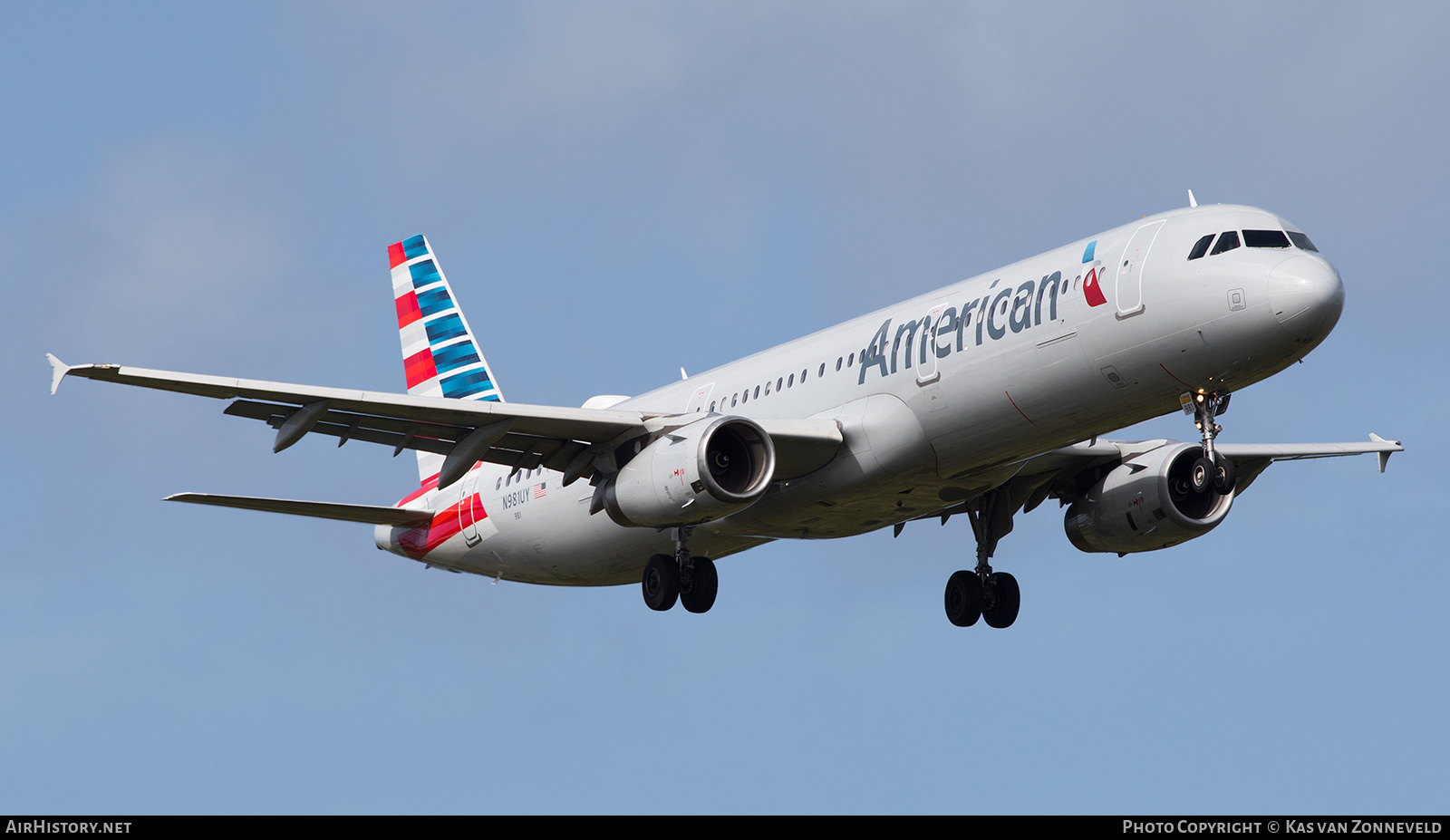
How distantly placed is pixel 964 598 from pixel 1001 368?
8816 millimetres

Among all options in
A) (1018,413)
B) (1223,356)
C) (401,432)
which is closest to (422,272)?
(401,432)

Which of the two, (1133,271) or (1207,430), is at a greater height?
(1133,271)

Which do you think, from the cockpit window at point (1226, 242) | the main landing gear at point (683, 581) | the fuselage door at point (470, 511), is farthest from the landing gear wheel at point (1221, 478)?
the fuselage door at point (470, 511)

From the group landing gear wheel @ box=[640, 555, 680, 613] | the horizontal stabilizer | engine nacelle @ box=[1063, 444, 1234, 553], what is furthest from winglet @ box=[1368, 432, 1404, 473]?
the horizontal stabilizer

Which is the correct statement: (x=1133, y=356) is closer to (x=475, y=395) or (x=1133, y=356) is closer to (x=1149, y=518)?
(x=1149, y=518)

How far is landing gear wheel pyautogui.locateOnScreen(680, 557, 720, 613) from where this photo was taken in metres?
34.2

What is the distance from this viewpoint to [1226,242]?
28766 mm

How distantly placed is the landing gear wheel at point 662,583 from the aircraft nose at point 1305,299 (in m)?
12.4

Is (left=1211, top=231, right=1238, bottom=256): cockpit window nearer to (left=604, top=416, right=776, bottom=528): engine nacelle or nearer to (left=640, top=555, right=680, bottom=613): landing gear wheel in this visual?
(left=604, top=416, right=776, bottom=528): engine nacelle

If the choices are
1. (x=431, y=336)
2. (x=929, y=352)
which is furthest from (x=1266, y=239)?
(x=431, y=336)

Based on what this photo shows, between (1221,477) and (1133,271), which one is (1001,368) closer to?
(1133,271)

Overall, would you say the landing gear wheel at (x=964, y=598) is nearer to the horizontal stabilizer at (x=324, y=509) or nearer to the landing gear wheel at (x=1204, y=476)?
the landing gear wheel at (x=1204, y=476)

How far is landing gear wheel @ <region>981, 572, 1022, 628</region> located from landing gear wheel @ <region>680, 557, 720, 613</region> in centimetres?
651

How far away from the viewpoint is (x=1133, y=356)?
2889cm
